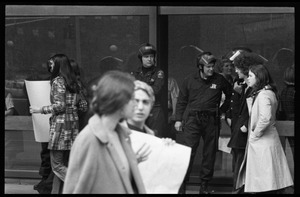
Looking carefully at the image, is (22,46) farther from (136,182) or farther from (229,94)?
(136,182)

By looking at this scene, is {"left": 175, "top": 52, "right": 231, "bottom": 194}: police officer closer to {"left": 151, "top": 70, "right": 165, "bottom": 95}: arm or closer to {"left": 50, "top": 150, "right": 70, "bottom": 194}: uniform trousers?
{"left": 151, "top": 70, "right": 165, "bottom": 95}: arm

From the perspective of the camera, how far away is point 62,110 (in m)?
7.75

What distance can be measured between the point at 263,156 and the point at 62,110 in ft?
7.47

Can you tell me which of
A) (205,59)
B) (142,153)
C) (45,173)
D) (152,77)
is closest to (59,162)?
(45,173)

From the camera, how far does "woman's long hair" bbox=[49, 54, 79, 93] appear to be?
7.81 meters

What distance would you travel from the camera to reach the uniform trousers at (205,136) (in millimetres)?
8125

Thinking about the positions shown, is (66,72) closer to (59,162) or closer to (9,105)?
(59,162)

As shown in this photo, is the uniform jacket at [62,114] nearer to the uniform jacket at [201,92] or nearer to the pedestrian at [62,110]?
the pedestrian at [62,110]

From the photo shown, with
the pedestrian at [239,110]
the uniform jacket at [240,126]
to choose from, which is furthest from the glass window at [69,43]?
the uniform jacket at [240,126]

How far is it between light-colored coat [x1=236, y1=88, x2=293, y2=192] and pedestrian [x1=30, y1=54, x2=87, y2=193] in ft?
6.41

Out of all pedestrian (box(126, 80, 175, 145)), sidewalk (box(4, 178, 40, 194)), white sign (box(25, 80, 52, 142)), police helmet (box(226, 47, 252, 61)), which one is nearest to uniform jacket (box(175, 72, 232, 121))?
police helmet (box(226, 47, 252, 61))

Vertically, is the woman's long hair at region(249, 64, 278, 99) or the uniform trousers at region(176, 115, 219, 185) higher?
the woman's long hair at region(249, 64, 278, 99)
